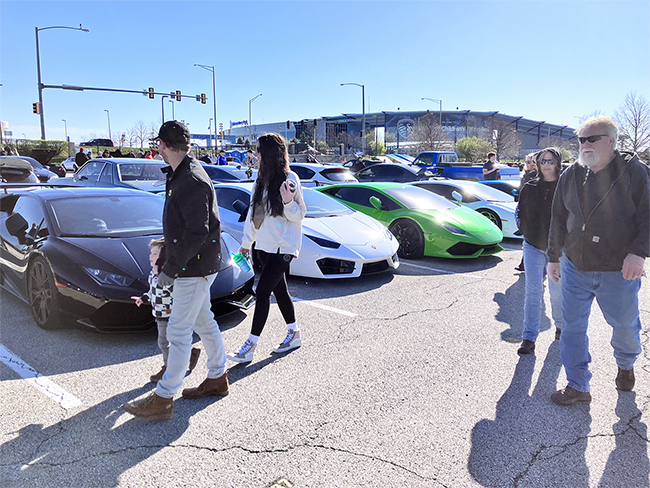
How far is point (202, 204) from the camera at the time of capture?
2.77 meters

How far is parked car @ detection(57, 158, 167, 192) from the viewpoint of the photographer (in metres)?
9.68

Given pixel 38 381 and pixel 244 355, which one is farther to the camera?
pixel 244 355

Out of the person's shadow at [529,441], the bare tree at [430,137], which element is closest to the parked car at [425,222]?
the person's shadow at [529,441]

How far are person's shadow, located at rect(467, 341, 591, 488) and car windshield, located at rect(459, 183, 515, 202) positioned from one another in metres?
7.05

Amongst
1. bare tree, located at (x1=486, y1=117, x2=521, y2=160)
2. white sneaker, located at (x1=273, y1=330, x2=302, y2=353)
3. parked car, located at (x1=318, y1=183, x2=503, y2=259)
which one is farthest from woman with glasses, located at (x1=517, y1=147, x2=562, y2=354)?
bare tree, located at (x1=486, y1=117, x2=521, y2=160)

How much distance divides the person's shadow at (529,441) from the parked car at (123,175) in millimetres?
8068

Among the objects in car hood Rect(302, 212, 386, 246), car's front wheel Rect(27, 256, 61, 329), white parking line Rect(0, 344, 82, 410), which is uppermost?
car hood Rect(302, 212, 386, 246)

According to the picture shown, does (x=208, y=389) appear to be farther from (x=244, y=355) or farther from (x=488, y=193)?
(x=488, y=193)

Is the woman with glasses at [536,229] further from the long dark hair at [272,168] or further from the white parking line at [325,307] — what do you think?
the long dark hair at [272,168]

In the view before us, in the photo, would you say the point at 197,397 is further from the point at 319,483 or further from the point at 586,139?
the point at 586,139

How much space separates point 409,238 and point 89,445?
6.05 m

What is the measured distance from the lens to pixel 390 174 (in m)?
17.9

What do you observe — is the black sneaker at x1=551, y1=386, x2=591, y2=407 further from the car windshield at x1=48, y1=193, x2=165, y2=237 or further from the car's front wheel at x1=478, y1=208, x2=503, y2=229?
the car's front wheel at x1=478, y1=208, x2=503, y2=229

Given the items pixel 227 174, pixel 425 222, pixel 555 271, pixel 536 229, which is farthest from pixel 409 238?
pixel 227 174
